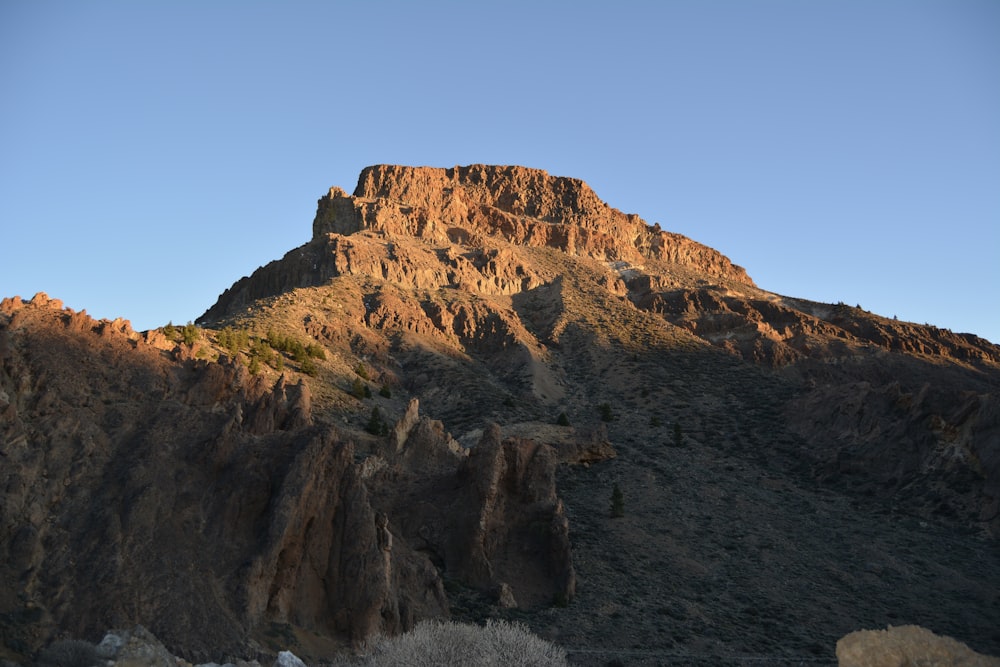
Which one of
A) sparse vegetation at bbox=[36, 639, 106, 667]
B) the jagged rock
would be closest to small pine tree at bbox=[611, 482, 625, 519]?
the jagged rock

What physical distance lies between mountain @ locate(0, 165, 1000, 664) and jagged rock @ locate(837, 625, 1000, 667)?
14.4m

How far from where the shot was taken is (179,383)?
3516cm

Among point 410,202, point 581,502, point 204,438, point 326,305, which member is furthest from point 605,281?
point 204,438

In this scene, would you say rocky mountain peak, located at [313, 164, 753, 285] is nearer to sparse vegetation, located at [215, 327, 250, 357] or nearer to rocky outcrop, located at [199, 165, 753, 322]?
rocky outcrop, located at [199, 165, 753, 322]

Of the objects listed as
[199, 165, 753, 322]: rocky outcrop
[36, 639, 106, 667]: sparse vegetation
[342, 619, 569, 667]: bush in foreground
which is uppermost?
[199, 165, 753, 322]: rocky outcrop

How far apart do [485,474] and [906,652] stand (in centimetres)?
2353

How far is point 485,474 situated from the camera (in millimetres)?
41312

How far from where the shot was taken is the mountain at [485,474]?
2720cm

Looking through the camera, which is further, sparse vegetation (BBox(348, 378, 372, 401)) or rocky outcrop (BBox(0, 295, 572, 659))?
sparse vegetation (BBox(348, 378, 372, 401))

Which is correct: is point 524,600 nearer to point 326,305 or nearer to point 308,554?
point 308,554

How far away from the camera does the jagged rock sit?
19.7 meters

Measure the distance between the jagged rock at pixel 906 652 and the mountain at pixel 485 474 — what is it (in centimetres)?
1444

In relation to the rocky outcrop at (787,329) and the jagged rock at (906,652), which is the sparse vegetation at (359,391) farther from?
the jagged rock at (906,652)

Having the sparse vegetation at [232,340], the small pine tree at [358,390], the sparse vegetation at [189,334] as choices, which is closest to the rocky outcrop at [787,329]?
the small pine tree at [358,390]
